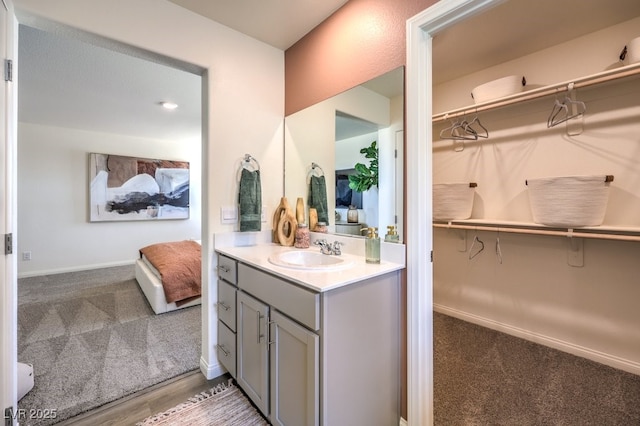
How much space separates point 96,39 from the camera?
1525mm

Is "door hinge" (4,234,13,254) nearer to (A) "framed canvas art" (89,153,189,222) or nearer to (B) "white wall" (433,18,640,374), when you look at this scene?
(B) "white wall" (433,18,640,374)

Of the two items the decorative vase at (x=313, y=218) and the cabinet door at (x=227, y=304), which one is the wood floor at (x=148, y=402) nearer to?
the cabinet door at (x=227, y=304)

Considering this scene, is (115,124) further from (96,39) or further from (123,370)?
(123,370)

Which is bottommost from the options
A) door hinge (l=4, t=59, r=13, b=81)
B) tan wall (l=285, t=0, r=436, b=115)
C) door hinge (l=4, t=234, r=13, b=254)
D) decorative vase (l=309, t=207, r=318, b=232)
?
door hinge (l=4, t=234, r=13, b=254)

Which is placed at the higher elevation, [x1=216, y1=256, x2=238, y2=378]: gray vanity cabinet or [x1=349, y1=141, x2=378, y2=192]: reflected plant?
[x1=349, y1=141, x2=378, y2=192]: reflected plant

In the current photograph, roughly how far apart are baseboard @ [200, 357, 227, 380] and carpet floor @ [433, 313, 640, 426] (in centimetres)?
141

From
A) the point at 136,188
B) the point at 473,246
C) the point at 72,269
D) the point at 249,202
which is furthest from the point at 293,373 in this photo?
the point at 72,269

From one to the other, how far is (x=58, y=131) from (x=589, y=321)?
22.7 feet

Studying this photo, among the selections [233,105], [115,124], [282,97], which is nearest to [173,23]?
[233,105]

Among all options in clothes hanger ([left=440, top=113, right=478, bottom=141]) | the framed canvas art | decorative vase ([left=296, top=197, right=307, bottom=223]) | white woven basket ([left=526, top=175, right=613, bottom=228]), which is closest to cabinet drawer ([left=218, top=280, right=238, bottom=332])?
decorative vase ([left=296, top=197, right=307, bottom=223])

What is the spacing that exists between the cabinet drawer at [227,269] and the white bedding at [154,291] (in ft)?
4.88

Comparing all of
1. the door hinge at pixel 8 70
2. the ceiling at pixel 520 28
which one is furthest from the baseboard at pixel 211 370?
the ceiling at pixel 520 28

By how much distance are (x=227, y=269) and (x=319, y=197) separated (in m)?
0.84

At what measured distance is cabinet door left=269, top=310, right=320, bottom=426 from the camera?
3.68 ft
